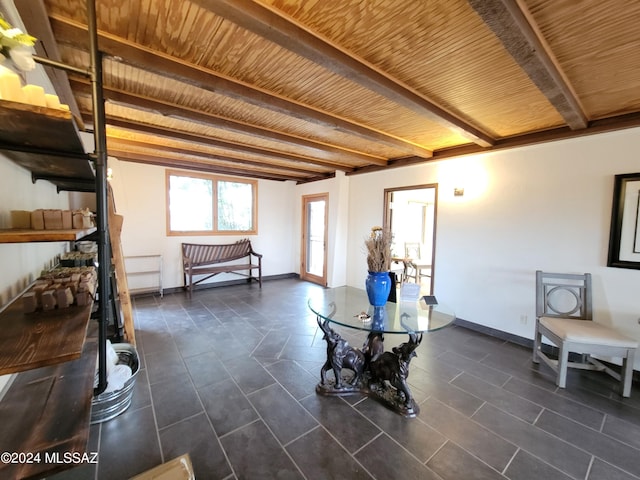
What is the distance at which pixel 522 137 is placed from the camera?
9.68 feet

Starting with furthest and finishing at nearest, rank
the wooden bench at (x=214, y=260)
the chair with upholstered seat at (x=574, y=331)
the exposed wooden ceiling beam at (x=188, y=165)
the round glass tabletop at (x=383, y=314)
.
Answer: the wooden bench at (x=214, y=260) → the exposed wooden ceiling beam at (x=188, y=165) → the chair with upholstered seat at (x=574, y=331) → the round glass tabletop at (x=383, y=314)

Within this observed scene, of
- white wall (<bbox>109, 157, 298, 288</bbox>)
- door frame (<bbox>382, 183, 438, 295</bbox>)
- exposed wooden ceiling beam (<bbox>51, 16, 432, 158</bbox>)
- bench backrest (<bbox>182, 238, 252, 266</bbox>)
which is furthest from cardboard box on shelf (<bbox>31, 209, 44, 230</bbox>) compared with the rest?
white wall (<bbox>109, 157, 298, 288</bbox>)

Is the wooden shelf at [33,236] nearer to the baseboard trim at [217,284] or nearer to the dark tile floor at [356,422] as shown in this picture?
the dark tile floor at [356,422]

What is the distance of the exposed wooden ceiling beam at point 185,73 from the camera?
4.71ft

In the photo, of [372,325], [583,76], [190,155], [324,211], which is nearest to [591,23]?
[583,76]

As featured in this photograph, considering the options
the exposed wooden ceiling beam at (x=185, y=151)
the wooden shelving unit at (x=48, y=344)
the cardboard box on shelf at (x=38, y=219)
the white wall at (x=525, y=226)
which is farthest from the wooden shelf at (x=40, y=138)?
the white wall at (x=525, y=226)

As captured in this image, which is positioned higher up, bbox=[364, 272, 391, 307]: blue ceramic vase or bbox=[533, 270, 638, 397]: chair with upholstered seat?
bbox=[364, 272, 391, 307]: blue ceramic vase

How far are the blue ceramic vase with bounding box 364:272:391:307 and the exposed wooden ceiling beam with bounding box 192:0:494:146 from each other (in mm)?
1401

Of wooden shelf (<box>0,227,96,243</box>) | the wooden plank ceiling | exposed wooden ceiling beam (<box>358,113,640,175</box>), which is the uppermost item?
the wooden plank ceiling

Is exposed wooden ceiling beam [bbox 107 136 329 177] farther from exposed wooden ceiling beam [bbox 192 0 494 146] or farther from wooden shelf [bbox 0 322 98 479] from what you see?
wooden shelf [bbox 0 322 98 479]

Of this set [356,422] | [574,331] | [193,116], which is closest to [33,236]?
[356,422]

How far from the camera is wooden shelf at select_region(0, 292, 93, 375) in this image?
2.23ft

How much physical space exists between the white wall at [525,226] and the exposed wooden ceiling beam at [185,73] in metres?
1.89

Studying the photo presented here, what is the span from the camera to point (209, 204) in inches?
208
